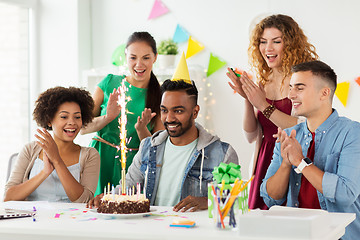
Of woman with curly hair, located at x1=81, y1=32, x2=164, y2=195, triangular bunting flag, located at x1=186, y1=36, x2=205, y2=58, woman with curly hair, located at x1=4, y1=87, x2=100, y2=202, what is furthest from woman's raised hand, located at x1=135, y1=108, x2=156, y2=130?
triangular bunting flag, located at x1=186, y1=36, x2=205, y2=58

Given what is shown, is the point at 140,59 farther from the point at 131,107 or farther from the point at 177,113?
the point at 177,113

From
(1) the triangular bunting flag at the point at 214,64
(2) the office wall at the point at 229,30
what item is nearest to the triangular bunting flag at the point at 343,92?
(2) the office wall at the point at 229,30

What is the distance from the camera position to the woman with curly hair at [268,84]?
2623mm

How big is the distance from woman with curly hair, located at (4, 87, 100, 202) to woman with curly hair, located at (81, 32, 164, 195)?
160 mm

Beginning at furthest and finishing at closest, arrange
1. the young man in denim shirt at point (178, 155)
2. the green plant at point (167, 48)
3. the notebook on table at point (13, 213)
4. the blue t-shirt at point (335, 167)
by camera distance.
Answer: the green plant at point (167, 48)
the young man in denim shirt at point (178, 155)
the blue t-shirt at point (335, 167)
the notebook on table at point (13, 213)

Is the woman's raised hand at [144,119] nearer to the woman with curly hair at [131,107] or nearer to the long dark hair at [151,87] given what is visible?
the woman with curly hair at [131,107]

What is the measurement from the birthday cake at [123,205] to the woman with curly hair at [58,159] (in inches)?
20.9

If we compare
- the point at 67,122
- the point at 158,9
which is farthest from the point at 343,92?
the point at 67,122

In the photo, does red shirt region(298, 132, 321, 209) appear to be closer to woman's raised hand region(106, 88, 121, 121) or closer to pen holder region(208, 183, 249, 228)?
pen holder region(208, 183, 249, 228)

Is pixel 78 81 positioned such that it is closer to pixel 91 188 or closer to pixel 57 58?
pixel 57 58

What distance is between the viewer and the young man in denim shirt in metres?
2.42

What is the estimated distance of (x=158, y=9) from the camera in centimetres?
426

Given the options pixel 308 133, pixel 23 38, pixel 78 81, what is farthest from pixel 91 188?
pixel 23 38

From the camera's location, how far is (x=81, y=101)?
9.39 ft
